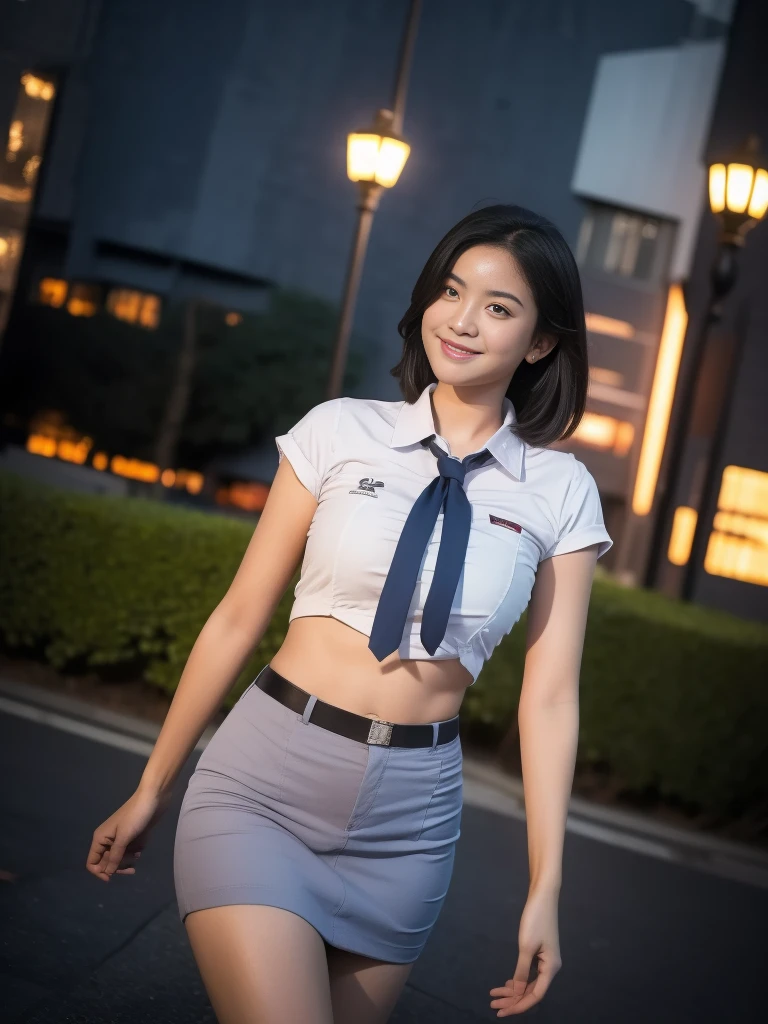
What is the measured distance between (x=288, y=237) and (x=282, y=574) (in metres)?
35.9

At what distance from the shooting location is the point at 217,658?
7.43ft

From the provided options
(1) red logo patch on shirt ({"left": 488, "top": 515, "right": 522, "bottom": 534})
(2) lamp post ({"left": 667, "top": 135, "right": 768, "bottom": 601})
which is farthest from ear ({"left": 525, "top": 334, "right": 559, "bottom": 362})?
(2) lamp post ({"left": 667, "top": 135, "right": 768, "bottom": 601})

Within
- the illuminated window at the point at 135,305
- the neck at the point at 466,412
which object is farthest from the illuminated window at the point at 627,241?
the neck at the point at 466,412

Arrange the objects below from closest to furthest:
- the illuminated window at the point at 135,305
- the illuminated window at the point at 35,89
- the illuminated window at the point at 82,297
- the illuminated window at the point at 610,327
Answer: the illuminated window at the point at 35,89
the illuminated window at the point at 135,305
the illuminated window at the point at 610,327
the illuminated window at the point at 82,297

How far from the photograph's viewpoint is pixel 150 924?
166 inches

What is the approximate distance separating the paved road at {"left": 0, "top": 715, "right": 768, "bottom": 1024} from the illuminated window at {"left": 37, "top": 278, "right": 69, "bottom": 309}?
33440mm

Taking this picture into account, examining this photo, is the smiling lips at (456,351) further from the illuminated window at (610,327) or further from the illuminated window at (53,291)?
the illuminated window at (53,291)

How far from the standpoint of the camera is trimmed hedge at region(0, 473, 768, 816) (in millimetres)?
7617

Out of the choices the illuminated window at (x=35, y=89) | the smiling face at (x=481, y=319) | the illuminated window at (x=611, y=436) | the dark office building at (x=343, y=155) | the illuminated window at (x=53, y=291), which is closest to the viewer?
the smiling face at (x=481, y=319)

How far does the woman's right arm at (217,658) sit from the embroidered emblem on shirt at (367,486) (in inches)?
4.4

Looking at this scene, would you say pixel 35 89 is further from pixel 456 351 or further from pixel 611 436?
pixel 611 436

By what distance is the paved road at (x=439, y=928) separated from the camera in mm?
3662

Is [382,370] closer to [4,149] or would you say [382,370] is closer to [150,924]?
[4,149]

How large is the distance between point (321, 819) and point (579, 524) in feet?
2.61
